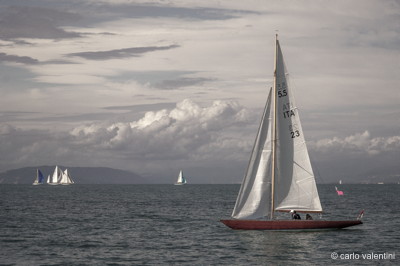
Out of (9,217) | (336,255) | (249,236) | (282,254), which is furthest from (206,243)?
(9,217)

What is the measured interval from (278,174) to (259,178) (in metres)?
1.85

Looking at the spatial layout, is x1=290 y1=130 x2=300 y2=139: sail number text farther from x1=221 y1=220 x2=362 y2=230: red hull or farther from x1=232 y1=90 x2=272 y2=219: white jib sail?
x1=221 y1=220 x2=362 y2=230: red hull

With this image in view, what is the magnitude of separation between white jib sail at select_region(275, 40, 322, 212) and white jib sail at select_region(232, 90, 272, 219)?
0.84 m

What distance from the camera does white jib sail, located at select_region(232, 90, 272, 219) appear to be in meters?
48.3

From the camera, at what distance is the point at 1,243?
47812 millimetres

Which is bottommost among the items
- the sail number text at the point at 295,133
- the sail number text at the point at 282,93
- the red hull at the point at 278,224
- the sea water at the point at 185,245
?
the sea water at the point at 185,245

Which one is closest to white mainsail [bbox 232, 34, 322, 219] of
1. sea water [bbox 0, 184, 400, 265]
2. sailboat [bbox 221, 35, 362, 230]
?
sailboat [bbox 221, 35, 362, 230]

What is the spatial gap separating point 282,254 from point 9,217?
155 ft

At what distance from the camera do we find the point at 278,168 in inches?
1927

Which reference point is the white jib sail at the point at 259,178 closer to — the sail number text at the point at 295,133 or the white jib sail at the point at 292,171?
the white jib sail at the point at 292,171

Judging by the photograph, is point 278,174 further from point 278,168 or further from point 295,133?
point 295,133

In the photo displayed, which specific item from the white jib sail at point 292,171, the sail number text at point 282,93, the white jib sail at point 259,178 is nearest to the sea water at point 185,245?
the white jib sail at point 259,178

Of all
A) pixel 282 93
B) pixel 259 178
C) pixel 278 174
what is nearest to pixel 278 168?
pixel 278 174

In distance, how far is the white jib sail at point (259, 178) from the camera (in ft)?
159
